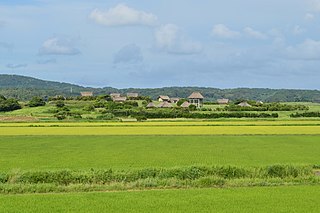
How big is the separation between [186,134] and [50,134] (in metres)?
12.7

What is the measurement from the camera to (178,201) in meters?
14.8

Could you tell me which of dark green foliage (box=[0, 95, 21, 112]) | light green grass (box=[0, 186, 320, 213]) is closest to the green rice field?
light green grass (box=[0, 186, 320, 213])

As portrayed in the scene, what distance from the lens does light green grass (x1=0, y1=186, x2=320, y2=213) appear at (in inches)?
542

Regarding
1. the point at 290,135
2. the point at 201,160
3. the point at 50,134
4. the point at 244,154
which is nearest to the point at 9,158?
the point at 201,160

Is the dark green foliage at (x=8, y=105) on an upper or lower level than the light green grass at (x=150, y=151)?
upper

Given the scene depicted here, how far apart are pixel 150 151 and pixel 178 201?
17.8 metres

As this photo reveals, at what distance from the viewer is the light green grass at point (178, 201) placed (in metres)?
13.8

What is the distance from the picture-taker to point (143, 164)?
25.5 m

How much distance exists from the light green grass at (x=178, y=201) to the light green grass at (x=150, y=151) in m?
8.11

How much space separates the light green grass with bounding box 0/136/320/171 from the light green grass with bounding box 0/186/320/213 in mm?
8113

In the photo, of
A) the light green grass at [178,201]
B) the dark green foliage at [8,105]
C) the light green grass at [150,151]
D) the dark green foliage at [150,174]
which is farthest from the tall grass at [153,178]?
the dark green foliage at [8,105]

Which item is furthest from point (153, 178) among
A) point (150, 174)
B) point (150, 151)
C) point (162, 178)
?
point (150, 151)

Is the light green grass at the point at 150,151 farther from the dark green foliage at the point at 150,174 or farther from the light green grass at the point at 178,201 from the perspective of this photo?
the light green grass at the point at 178,201

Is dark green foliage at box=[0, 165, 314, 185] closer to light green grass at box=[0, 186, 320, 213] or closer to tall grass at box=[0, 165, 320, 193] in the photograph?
tall grass at box=[0, 165, 320, 193]
